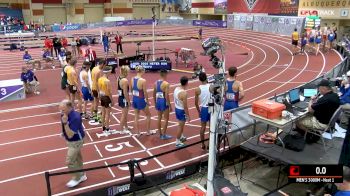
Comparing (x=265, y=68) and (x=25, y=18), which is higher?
(x=25, y=18)

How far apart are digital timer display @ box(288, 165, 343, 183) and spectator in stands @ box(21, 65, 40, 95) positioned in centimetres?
1124

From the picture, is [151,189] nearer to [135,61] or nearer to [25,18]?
[135,61]

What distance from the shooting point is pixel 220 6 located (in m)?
44.4

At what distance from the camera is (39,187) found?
6395 mm

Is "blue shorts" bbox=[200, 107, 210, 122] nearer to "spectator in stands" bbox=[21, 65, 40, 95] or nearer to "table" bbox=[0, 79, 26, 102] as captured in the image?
"table" bbox=[0, 79, 26, 102]

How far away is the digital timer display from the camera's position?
17.5 feet

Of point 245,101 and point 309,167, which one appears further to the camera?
point 245,101

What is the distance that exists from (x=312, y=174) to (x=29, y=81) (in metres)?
11.8

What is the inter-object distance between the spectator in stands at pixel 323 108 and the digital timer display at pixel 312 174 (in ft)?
4.73

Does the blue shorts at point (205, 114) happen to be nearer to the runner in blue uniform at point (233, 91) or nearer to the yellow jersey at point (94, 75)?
the runner in blue uniform at point (233, 91)

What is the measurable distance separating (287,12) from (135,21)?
72.0 feet

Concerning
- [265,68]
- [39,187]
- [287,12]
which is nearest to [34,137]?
[39,187]

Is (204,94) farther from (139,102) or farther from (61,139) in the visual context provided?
(61,139)

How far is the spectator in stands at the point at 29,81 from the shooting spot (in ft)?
42.7
